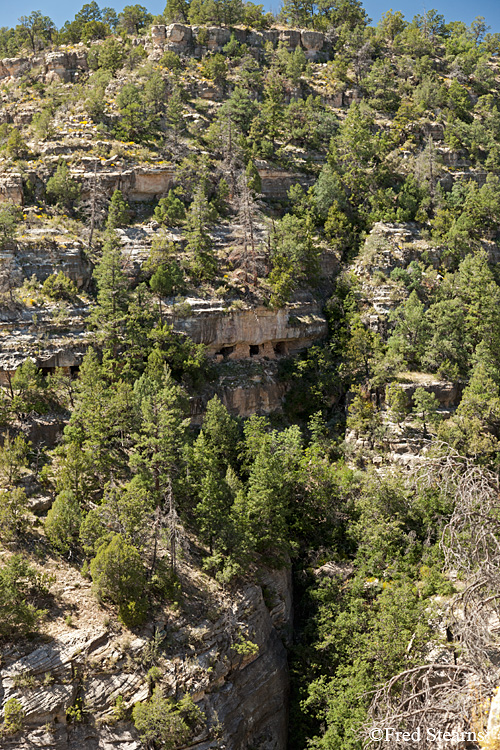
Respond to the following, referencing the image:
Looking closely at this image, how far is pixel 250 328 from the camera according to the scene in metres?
50.8

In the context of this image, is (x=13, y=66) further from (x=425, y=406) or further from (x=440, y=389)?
(x=425, y=406)

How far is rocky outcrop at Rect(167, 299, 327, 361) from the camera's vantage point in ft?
161

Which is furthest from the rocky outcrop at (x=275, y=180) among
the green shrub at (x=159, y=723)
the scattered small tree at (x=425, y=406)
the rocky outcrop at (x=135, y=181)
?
the green shrub at (x=159, y=723)

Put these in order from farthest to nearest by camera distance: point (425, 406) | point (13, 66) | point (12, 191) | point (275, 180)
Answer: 1. point (13, 66)
2. point (275, 180)
3. point (12, 191)
4. point (425, 406)

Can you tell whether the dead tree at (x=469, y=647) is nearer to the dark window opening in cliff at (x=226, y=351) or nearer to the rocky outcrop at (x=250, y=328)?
the rocky outcrop at (x=250, y=328)

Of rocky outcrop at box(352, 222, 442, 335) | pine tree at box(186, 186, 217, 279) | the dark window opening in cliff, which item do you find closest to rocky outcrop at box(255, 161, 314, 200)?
rocky outcrop at box(352, 222, 442, 335)

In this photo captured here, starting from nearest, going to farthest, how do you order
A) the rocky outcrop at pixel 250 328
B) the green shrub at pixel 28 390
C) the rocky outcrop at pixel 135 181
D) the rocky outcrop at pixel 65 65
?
the green shrub at pixel 28 390, the rocky outcrop at pixel 250 328, the rocky outcrop at pixel 135 181, the rocky outcrop at pixel 65 65

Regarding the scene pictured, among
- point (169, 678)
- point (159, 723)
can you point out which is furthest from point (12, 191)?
point (159, 723)

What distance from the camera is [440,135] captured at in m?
72.2

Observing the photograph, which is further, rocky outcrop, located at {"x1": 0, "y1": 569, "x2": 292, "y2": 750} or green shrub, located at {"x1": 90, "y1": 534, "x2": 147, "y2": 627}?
green shrub, located at {"x1": 90, "y1": 534, "x2": 147, "y2": 627}

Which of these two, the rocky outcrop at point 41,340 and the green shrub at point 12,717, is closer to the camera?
the green shrub at point 12,717

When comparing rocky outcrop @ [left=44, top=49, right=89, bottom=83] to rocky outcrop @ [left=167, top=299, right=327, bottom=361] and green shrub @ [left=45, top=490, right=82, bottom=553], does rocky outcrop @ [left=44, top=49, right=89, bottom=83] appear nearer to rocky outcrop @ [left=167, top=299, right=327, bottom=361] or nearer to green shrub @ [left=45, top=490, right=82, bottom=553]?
rocky outcrop @ [left=167, top=299, right=327, bottom=361]

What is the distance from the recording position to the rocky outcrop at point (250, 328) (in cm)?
4900

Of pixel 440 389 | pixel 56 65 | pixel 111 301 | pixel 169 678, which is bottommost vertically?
pixel 169 678
